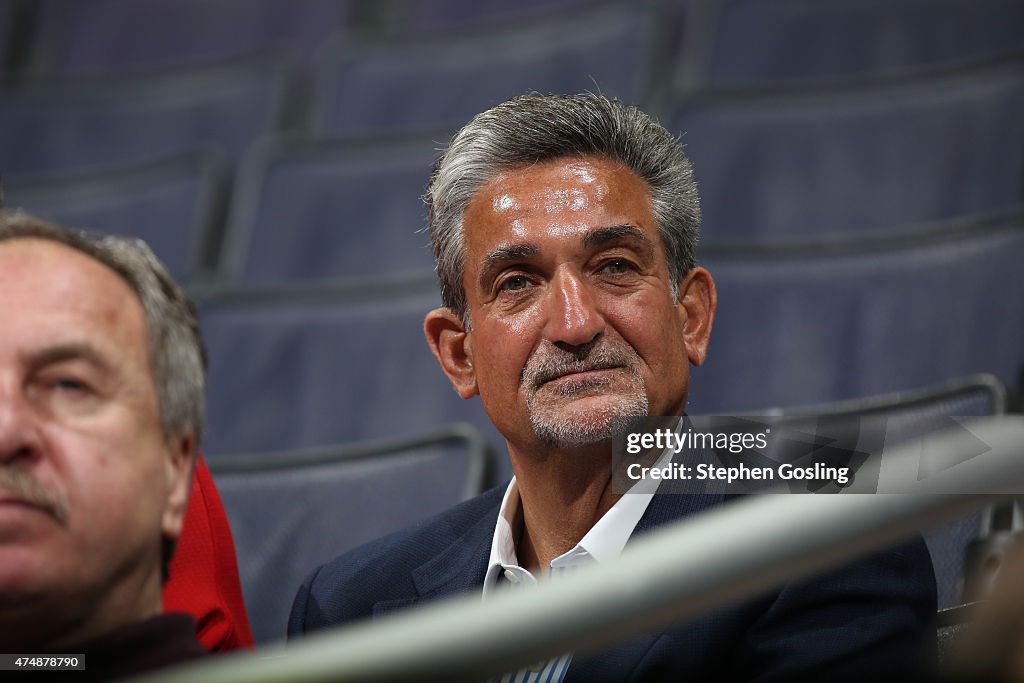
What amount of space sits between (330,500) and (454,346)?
0.63 ft

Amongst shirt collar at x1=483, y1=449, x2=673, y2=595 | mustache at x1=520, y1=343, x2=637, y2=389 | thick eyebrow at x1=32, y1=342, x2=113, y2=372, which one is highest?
thick eyebrow at x1=32, y1=342, x2=113, y2=372

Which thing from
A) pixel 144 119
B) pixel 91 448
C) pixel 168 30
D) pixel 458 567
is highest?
pixel 168 30

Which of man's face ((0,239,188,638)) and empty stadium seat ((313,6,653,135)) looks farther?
empty stadium seat ((313,6,653,135))

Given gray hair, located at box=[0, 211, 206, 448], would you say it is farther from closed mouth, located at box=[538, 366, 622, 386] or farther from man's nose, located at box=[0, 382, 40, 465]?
closed mouth, located at box=[538, 366, 622, 386]

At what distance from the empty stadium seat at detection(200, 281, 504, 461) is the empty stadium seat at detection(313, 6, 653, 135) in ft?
1.06

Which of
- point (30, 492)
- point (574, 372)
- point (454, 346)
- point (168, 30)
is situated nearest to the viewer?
point (30, 492)

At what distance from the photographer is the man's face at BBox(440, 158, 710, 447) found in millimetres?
656

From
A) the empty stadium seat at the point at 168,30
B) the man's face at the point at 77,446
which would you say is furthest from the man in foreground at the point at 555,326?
the empty stadium seat at the point at 168,30

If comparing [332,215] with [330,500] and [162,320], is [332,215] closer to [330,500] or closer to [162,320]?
[330,500]

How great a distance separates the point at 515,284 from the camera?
0.69 m

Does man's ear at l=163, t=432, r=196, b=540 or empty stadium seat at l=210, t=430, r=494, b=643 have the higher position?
man's ear at l=163, t=432, r=196, b=540

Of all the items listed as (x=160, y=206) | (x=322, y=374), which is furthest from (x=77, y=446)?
(x=160, y=206)

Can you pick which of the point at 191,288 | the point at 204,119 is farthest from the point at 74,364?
the point at 204,119

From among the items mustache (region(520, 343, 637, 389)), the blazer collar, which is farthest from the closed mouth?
the blazer collar
